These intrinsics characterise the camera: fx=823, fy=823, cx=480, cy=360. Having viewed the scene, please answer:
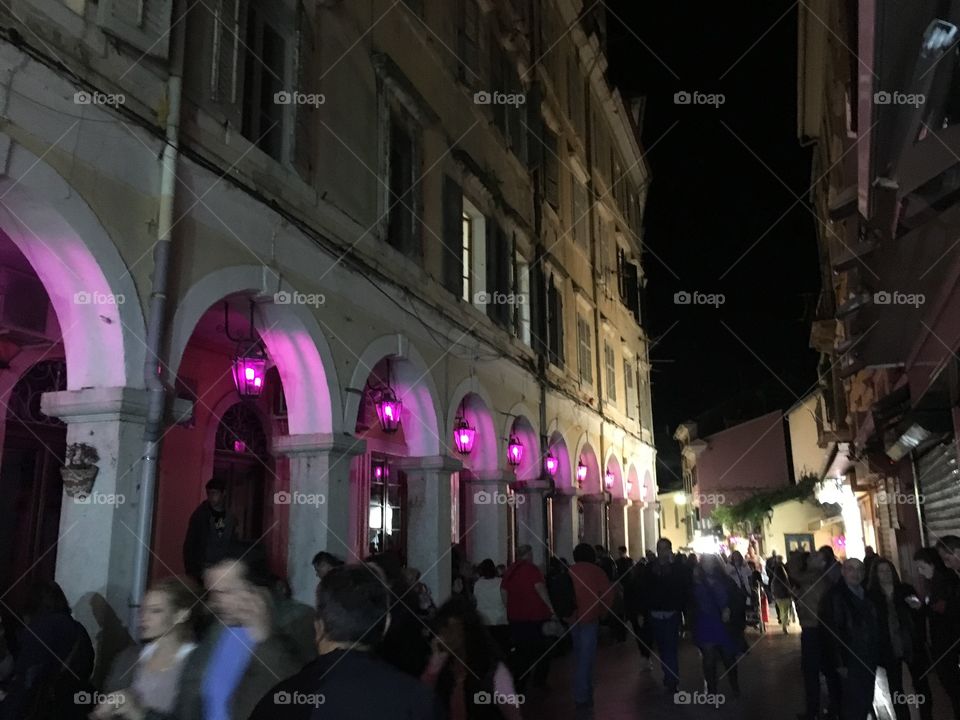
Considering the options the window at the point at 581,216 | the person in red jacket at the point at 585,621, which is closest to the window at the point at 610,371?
the window at the point at 581,216

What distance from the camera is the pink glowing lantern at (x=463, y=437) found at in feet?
41.8

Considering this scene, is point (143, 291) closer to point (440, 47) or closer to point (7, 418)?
point (7, 418)

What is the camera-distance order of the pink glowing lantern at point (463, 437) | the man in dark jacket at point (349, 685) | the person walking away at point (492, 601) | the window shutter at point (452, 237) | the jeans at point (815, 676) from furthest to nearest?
the pink glowing lantern at point (463, 437)
the window shutter at point (452, 237)
the person walking away at point (492, 601)
the jeans at point (815, 676)
the man in dark jacket at point (349, 685)

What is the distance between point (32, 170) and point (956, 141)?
6.11 meters

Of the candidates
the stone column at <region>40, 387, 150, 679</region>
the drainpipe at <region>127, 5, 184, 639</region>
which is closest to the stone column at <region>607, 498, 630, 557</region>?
the drainpipe at <region>127, 5, 184, 639</region>

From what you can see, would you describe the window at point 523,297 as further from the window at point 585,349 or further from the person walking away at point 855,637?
the person walking away at point 855,637

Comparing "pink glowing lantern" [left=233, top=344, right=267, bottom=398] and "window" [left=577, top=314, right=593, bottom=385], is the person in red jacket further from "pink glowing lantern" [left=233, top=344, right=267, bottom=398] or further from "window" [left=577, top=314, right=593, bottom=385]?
"window" [left=577, top=314, right=593, bottom=385]

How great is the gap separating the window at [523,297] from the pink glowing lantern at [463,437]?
3.62 metres

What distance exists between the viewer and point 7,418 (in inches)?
356

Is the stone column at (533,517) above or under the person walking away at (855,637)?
above

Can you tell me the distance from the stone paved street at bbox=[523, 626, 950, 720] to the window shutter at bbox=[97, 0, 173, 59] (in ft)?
24.1

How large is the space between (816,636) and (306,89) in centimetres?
790

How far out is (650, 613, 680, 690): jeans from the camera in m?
9.86

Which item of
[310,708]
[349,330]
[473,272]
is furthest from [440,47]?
[310,708]
